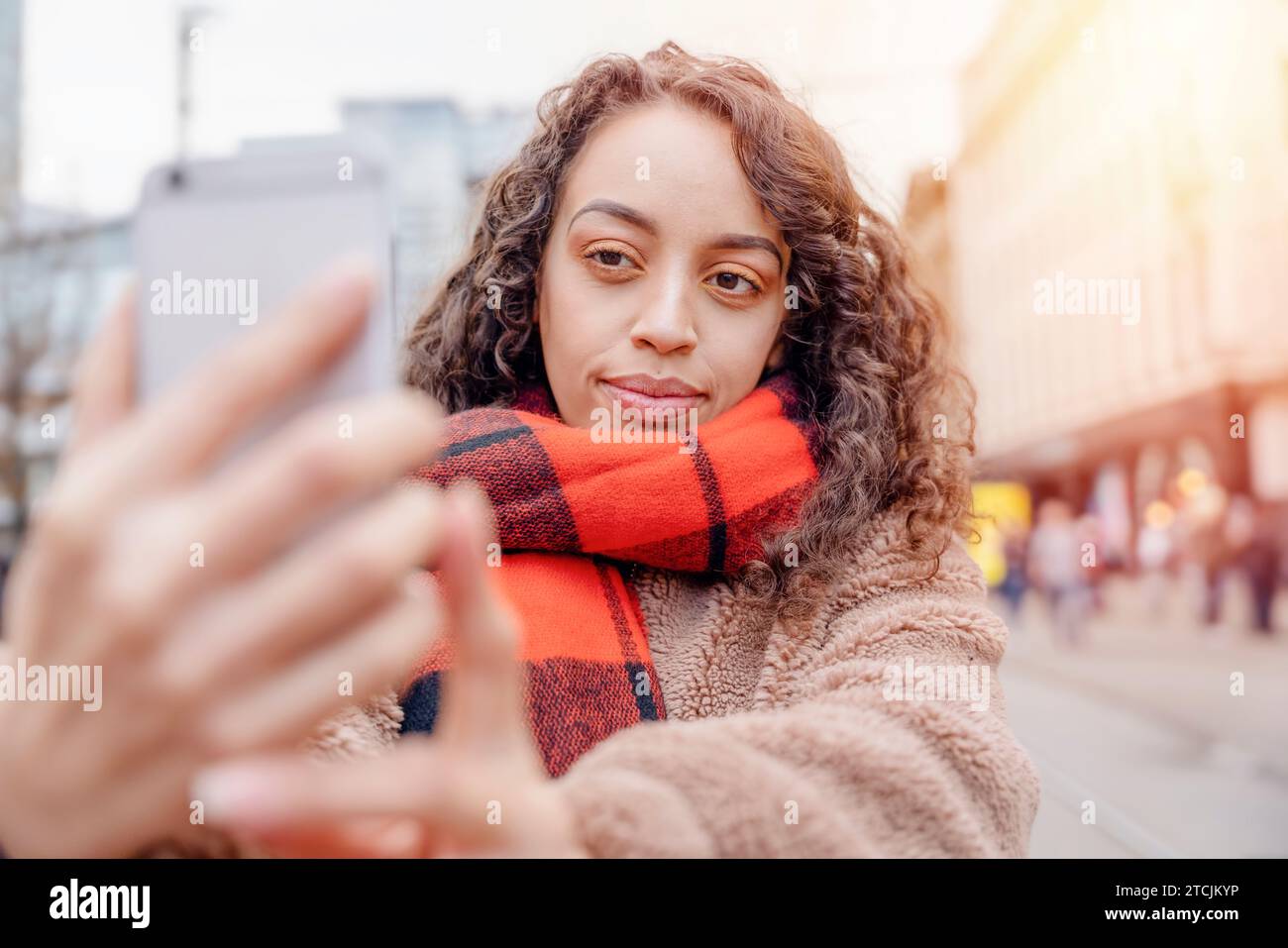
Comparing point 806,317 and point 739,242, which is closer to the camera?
point 739,242

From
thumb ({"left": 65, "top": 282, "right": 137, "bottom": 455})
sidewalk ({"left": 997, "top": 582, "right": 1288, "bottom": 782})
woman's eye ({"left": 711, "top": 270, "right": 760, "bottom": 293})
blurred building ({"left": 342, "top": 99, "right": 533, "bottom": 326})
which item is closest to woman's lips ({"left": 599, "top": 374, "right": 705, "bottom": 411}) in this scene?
woman's eye ({"left": 711, "top": 270, "right": 760, "bottom": 293})

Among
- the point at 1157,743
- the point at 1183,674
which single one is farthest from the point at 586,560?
the point at 1183,674

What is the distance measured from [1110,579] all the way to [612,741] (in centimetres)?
2516

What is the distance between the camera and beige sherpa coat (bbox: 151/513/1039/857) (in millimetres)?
910

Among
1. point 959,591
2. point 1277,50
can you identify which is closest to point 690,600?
point 959,591

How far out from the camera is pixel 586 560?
1452 millimetres

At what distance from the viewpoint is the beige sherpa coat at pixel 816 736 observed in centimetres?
91

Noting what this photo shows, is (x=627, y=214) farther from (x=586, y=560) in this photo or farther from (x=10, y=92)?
(x=10, y=92)

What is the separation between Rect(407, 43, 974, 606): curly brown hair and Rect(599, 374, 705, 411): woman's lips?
22 centimetres

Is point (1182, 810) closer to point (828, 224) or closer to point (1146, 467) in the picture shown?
point (828, 224)

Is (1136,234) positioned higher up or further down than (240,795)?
higher up

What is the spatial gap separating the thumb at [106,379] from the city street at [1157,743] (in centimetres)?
362

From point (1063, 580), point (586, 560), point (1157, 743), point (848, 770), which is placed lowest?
point (1157, 743)

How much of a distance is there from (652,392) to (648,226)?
0.71 ft
